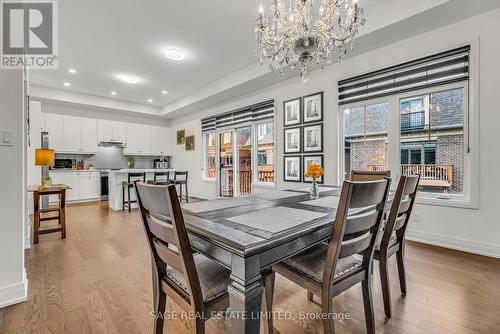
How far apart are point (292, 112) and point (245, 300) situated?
3878mm

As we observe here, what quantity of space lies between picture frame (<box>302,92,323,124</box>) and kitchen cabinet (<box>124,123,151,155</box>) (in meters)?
5.50

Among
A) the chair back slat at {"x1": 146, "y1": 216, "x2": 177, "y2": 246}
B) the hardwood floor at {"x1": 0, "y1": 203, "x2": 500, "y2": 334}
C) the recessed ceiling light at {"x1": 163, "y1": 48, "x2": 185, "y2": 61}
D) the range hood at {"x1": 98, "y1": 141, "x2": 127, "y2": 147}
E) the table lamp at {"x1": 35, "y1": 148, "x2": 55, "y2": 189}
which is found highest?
the recessed ceiling light at {"x1": 163, "y1": 48, "x2": 185, "y2": 61}

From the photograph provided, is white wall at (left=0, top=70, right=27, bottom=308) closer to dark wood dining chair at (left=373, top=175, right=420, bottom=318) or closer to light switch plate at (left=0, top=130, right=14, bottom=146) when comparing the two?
light switch plate at (left=0, top=130, right=14, bottom=146)

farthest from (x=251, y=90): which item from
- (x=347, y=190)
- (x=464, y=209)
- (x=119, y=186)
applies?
(x=347, y=190)

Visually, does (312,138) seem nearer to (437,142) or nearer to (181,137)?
(437,142)

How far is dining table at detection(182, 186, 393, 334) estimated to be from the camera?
0.84 metres

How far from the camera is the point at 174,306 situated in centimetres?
171

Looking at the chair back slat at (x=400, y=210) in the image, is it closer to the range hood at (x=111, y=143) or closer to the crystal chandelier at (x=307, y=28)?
the crystal chandelier at (x=307, y=28)

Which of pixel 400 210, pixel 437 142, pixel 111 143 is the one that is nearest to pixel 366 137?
pixel 437 142

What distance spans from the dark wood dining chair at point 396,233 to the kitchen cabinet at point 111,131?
24.2 ft

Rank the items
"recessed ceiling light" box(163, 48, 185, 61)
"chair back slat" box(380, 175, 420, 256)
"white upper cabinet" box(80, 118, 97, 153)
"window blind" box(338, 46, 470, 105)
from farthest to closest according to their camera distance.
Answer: "white upper cabinet" box(80, 118, 97, 153)
"recessed ceiling light" box(163, 48, 185, 61)
"window blind" box(338, 46, 470, 105)
"chair back slat" box(380, 175, 420, 256)

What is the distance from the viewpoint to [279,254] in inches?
36.8

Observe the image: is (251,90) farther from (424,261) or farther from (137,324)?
(137,324)

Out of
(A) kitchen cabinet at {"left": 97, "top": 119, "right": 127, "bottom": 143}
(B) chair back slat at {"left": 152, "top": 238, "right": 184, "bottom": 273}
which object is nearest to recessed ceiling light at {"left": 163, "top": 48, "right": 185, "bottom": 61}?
(B) chair back slat at {"left": 152, "top": 238, "right": 184, "bottom": 273}
